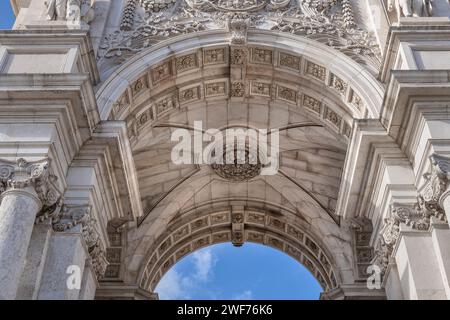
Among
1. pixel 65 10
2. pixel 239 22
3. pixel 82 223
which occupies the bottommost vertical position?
pixel 82 223

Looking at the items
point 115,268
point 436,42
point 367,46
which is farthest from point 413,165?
point 115,268

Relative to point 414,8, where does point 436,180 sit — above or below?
below

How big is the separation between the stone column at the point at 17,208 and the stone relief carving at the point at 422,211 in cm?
641

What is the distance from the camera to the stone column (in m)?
9.35

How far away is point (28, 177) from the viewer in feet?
34.4

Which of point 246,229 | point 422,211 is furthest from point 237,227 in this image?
point 422,211

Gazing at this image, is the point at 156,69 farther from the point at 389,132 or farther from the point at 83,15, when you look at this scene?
the point at 389,132

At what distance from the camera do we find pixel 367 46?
14.8m

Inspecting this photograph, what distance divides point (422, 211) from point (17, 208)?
285 inches

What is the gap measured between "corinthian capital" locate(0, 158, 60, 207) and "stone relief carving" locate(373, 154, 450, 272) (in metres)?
6.37

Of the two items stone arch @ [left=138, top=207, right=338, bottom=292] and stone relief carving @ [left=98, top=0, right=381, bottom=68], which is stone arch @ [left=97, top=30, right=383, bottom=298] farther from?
stone relief carving @ [left=98, top=0, right=381, bottom=68]

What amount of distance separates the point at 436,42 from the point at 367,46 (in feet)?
7.54

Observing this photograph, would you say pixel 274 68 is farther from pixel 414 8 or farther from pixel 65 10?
pixel 65 10

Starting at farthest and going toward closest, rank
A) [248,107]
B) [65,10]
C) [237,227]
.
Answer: [237,227]
[248,107]
[65,10]
